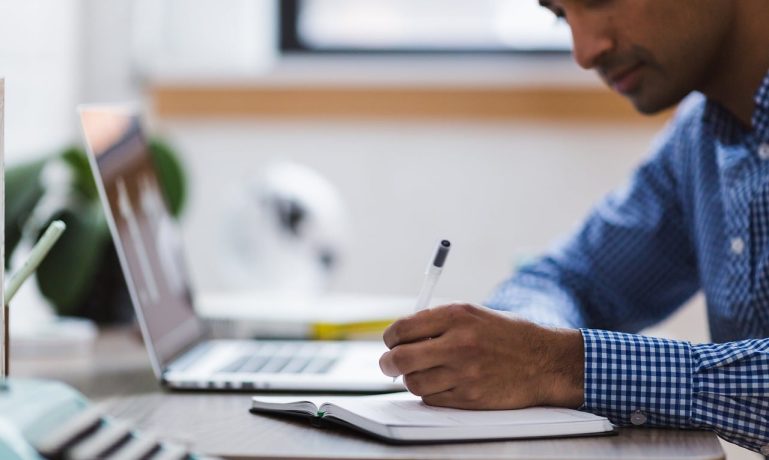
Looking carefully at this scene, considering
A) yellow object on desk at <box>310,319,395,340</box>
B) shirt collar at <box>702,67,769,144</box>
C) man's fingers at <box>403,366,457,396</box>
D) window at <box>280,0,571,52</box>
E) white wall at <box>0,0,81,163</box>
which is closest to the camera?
man's fingers at <box>403,366,457,396</box>

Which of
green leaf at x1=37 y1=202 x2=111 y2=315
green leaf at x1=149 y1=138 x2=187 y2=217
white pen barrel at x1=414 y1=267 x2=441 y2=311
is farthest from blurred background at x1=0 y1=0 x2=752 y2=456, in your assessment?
white pen barrel at x1=414 y1=267 x2=441 y2=311

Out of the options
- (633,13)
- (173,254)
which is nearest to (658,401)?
(633,13)

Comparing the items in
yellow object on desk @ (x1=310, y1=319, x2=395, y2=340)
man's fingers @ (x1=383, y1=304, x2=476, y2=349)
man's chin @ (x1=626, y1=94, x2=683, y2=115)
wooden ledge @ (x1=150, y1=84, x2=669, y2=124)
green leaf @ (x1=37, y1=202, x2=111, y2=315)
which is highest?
man's chin @ (x1=626, y1=94, x2=683, y2=115)

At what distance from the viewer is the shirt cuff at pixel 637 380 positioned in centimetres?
86

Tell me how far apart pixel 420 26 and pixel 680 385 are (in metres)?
1.78

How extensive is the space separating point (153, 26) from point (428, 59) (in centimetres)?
66

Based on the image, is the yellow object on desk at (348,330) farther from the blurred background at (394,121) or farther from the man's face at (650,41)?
the blurred background at (394,121)

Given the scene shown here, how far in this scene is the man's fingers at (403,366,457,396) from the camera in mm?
833

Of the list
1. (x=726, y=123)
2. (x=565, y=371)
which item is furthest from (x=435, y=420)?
(x=726, y=123)

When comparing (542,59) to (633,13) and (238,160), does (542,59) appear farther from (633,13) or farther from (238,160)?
(633,13)

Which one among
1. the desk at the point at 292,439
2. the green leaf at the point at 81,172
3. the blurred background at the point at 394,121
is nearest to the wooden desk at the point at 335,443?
the desk at the point at 292,439

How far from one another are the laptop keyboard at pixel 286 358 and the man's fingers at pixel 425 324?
23cm

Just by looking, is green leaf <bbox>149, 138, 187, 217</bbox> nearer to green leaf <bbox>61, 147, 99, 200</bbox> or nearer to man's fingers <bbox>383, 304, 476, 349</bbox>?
green leaf <bbox>61, 147, 99, 200</bbox>

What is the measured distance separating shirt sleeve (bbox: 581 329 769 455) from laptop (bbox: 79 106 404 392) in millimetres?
218
